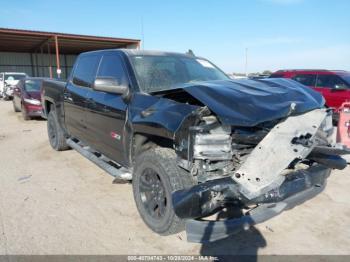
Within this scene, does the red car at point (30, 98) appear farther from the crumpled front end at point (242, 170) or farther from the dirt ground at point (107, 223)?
the crumpled front end at point (242, 170)

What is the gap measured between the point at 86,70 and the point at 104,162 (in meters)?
1.69

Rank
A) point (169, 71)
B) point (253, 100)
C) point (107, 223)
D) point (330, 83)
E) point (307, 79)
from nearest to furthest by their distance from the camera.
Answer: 1. point (253, 100)
2. point (107, 223)
3. point (169, 71)
4. point (330, 83)
5. point (307, 79)

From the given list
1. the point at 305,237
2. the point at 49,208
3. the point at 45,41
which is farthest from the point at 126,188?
the point at 45,41

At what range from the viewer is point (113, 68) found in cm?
454

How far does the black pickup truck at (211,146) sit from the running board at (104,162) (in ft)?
0.09

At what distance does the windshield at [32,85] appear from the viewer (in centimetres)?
1280

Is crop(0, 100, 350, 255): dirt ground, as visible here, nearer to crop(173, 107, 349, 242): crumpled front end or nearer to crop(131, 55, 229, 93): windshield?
crop(173, 107, 349, 242): crumpled front end

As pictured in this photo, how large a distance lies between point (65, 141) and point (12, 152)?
4.64ft

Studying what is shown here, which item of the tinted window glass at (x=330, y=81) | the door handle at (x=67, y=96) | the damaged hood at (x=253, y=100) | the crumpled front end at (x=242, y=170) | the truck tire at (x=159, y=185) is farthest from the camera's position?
the tinted window glass at (x=330, y=81)

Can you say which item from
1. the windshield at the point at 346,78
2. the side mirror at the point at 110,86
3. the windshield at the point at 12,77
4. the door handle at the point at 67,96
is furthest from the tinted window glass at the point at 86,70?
the windshield at the point at 12,77

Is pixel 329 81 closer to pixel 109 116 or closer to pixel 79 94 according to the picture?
pixel 79 94

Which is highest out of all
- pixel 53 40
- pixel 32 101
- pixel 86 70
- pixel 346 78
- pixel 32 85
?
pixel 53 40

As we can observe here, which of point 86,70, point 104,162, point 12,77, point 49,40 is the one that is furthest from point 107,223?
point 49,40

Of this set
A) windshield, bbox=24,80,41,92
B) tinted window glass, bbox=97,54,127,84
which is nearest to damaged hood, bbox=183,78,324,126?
tinted window glass, bbox=97,54,127,84
